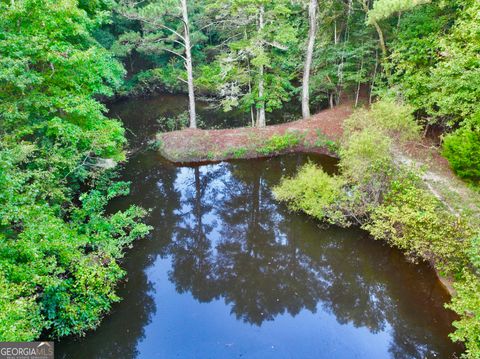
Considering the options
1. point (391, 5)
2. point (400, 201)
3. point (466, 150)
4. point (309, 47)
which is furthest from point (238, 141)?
point (466, 150)

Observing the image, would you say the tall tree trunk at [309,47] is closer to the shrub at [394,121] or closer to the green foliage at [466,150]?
the shrub at [394,121]

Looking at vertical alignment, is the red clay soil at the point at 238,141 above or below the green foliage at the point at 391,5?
below

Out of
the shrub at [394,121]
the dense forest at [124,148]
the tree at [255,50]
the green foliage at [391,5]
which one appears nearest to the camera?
the dense forest at [124,148]

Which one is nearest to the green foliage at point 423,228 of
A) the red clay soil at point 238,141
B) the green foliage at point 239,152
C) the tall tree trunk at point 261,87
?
the red clay soil at point 238,141

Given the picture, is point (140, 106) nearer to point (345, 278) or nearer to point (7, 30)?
point (7, 30)

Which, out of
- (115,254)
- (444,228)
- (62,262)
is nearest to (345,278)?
(444,228)

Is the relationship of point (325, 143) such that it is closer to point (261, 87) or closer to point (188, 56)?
point (261, 87)

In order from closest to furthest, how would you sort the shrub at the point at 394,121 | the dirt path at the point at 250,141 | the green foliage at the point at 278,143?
1. the shrub at the point at 394,121
2. the dirt path at the point at 250,141
3. the green foliage at the point at 278,143
